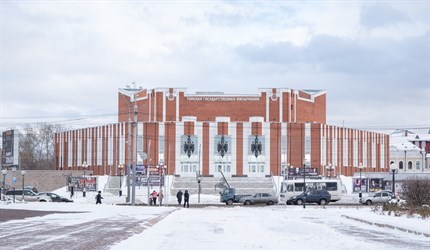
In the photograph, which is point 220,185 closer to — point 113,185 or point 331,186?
point 113,185

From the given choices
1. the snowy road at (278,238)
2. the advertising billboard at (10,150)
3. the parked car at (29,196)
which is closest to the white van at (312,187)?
the parked car at (29,196)

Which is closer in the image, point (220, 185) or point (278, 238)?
point (278, 238)

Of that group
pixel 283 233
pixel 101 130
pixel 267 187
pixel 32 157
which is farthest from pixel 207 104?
pixel 283 233

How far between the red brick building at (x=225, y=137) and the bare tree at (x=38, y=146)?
1376 cm

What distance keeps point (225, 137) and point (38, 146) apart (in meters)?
47.7

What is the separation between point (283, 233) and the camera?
24000 mm

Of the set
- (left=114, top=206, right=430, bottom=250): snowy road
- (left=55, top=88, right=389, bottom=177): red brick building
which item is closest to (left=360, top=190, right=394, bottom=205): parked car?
(left=114, top=206, right=430, bottom=250): snowy road

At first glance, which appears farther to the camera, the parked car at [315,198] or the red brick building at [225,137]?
the red brick building at [225,137]

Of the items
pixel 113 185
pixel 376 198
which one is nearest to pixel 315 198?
pixel 376 198

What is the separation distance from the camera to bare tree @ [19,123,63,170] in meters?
135

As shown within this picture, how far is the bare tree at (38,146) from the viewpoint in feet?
443

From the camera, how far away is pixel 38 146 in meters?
143

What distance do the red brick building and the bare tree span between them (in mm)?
13757

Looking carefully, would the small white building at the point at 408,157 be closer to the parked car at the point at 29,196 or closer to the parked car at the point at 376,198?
the parked car at the point at 376,198
